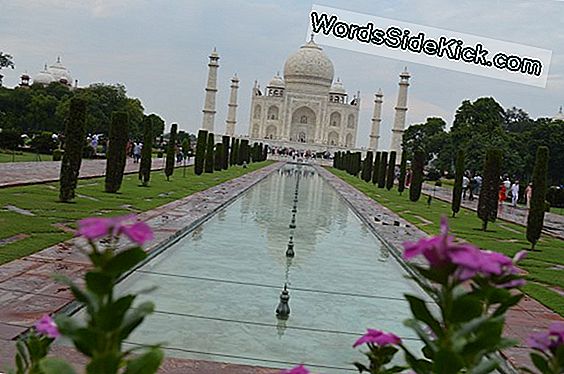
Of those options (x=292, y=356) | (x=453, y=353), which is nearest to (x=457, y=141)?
(x=292, y=356)

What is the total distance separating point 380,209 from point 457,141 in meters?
18.6

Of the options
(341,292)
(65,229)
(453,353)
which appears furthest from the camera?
(65,229)

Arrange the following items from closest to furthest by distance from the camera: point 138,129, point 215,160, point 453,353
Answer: point 453,353
point 215,160
point 138,129

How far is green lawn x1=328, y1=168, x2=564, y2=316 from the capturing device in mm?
5844

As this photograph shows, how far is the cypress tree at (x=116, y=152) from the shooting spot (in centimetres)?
1135

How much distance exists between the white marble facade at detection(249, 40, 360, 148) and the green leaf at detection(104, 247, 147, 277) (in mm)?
51192

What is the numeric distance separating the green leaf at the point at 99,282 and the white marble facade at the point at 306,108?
51.2 m

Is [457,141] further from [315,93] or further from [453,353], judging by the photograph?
[453,353]

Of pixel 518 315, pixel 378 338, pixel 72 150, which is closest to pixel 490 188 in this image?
pixel 72 150

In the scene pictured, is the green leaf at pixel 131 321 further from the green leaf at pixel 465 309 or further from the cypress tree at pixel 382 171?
the cypress tree at pixel 382 171

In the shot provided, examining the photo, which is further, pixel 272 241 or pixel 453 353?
pixel 272 241

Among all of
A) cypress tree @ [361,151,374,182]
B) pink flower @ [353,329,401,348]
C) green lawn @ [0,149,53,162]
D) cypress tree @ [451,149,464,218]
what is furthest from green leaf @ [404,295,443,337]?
A: cypress tree @ [361,151,374,182]

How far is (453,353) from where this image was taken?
1022 mm

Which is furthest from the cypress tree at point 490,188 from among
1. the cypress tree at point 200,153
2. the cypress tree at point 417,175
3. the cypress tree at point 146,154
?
the cypress tree at point 200,153
